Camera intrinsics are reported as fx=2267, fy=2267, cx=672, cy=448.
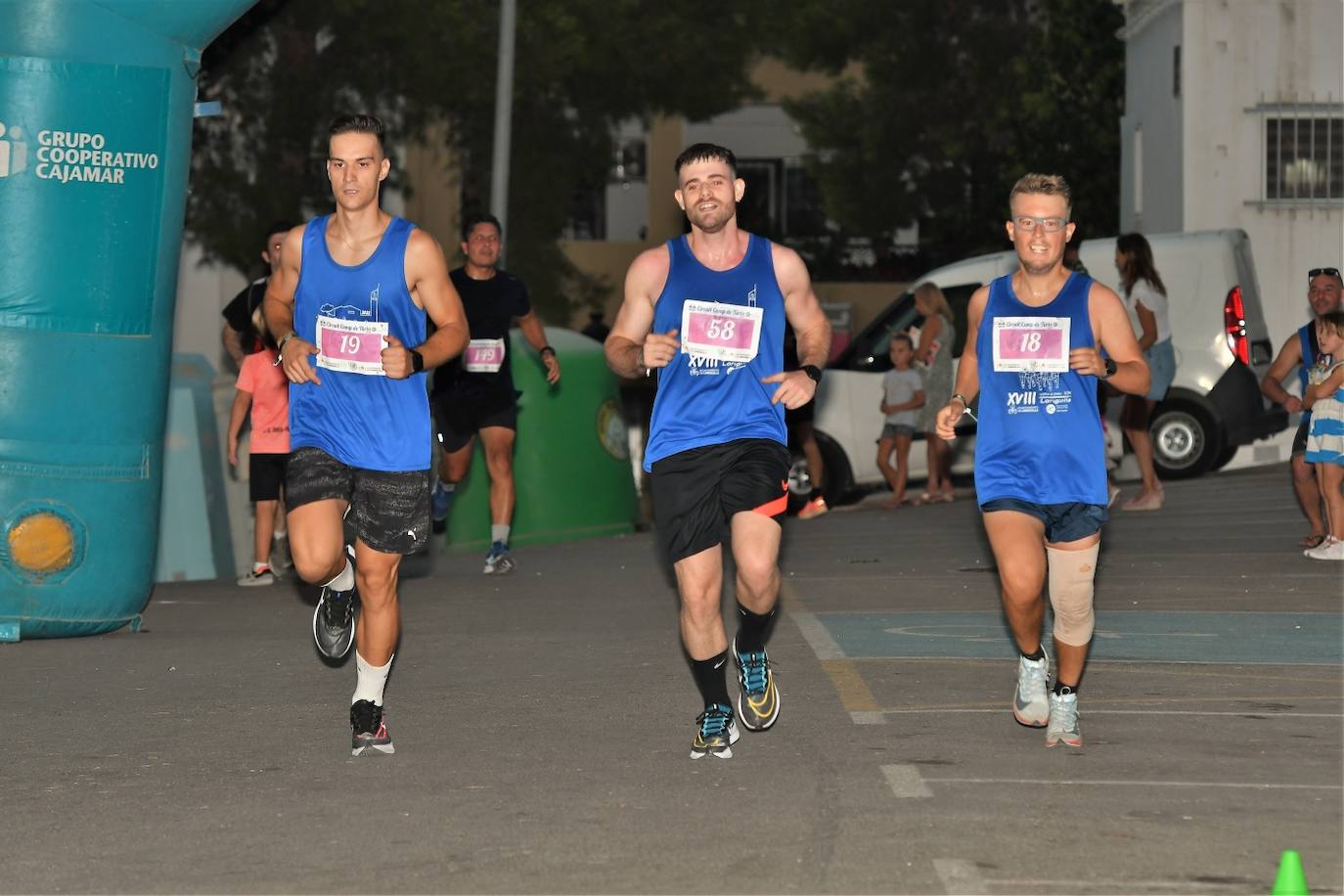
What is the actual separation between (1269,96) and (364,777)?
17.5m

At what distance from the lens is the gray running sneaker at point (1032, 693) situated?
25.1ft

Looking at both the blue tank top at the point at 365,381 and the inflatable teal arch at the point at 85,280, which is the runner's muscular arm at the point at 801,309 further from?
the inflatable teal arch at the point at 85,280

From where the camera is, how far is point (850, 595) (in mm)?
12070

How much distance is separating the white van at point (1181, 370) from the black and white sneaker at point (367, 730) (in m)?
11.4

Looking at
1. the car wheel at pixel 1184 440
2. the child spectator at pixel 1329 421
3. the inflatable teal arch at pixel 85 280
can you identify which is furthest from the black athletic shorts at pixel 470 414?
the car wheel at pixel 1184 440

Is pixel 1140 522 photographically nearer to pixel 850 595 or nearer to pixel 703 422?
pixel 850 595

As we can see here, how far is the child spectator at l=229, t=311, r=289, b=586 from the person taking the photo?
42.4 feet

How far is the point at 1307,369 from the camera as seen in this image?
1371 cm

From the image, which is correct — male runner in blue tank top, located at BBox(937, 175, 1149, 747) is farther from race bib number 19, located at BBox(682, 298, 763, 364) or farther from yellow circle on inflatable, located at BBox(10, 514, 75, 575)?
yellow circle on inflatable, located at BBox(10, 514, 75, 575)

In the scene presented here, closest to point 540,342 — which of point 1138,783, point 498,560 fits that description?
point 498,560

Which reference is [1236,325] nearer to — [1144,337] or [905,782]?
[1144,337]

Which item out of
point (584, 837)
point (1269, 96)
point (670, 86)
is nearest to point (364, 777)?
point (584, 837)

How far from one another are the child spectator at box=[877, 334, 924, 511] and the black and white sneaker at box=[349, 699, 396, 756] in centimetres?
1075

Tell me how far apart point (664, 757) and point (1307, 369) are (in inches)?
299
